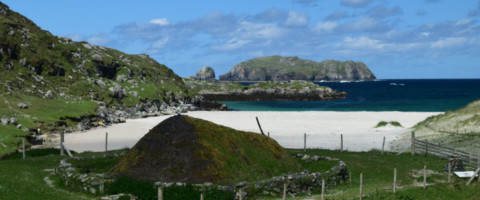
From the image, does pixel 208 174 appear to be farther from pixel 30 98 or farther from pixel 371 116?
pixel 371 116

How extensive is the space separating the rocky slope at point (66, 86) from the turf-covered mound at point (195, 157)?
89.2ft

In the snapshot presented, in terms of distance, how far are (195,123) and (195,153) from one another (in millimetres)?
2732

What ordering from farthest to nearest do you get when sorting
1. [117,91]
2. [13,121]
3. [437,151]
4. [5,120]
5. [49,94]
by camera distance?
1. [117,91]
2. [49,94]
3. [13,121]
4. [5,120]
5. [437,151]

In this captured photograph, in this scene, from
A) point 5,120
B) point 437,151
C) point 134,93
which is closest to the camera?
point 437,151

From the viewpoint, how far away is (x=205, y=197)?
22750 mm

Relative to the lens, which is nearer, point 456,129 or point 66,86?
point 456,129

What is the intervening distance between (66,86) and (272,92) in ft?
325

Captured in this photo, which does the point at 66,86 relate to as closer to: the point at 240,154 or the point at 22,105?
the point at 22,105

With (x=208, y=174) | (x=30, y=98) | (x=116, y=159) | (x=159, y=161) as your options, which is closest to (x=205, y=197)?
(x=208, y=174)

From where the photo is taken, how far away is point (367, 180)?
3011 cm

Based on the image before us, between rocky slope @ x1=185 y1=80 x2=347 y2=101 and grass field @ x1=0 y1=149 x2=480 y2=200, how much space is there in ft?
409

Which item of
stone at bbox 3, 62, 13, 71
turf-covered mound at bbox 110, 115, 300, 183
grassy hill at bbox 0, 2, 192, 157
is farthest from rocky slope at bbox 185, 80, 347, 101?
turf-covered mound at bbox 110, 115, 300, 183

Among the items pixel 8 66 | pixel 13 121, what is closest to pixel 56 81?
pixel 8 66

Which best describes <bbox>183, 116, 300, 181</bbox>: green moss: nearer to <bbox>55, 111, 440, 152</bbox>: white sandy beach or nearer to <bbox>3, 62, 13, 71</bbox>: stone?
<bbox>55, 111, 440, 152</bbox>: white sandy beach
